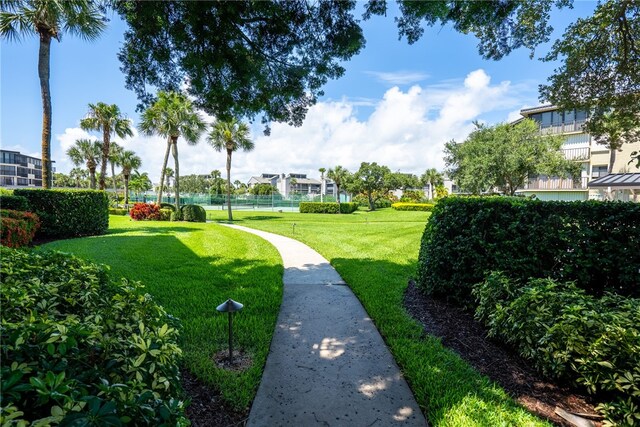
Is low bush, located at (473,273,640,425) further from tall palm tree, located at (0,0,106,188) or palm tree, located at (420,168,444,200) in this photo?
palm tree, located at (420,168,444,200)

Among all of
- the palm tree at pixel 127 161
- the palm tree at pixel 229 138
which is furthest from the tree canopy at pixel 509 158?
the palm tree at pixel 127 161

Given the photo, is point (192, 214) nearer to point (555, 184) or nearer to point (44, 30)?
point (44, 30)

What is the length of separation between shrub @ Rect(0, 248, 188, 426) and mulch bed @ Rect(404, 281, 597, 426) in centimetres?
300

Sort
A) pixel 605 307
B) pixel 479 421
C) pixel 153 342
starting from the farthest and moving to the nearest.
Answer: pixel 605 307 < pixel 479 421 < pixel 153 342

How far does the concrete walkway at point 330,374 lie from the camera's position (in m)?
2.58

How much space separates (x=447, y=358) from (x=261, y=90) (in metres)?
4.59

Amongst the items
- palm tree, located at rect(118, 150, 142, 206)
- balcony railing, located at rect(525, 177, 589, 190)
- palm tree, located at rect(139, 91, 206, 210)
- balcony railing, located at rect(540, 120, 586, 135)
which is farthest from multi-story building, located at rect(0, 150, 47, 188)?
balcony railing, located at rect(540, 120, 586, 135)

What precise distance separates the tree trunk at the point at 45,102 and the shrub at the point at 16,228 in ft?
15.4

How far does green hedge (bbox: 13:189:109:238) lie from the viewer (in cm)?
1081

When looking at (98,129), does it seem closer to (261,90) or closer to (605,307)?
(261,90)

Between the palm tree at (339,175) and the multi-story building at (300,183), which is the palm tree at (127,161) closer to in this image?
the palm tree at (339,175)

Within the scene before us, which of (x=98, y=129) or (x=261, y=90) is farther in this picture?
A: (x=98, y=129)

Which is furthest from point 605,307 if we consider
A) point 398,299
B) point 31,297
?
point 31,297

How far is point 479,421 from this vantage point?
2.46m
